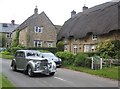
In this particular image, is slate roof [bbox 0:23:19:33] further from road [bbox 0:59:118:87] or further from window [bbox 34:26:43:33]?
road [bbox 0:59:118:87]

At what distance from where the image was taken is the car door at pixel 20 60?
20.2 metres

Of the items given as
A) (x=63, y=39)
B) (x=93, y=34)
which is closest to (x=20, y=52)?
(x=93, y=34)

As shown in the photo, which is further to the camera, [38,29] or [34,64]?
[38,29]

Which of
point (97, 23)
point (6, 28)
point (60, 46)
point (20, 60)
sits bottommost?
point (20, 60)

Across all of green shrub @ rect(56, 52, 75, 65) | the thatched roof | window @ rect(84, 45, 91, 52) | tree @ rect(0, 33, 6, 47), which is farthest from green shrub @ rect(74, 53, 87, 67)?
tree @ rect(0, 33, 6, 47)

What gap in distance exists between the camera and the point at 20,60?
2072cm

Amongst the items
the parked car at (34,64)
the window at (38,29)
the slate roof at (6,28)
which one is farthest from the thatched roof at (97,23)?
the slate roof at (6,28)

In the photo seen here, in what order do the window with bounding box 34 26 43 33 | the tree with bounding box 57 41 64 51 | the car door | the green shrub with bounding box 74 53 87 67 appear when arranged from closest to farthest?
the car door, the green shrub with bounding box 74 53 87 67, the tree with bounding box 57 41 64 51, the window with bounding box 34 26 43 33

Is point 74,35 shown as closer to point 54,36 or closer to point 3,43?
point 54,36

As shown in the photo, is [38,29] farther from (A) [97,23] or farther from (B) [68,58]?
(B) [68,58]

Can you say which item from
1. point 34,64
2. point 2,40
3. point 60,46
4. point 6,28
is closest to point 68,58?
point 34,64

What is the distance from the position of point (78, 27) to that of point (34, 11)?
15.9 metres

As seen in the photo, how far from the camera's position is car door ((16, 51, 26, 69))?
66.1ft

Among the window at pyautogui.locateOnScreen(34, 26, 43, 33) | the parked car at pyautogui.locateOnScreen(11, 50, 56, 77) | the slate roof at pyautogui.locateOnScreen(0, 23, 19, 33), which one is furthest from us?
the slate roof at pyautogui.locateOnScreen(0, 23, 19, 33)
